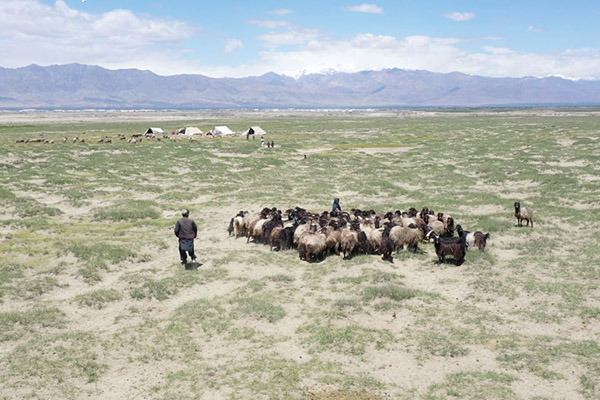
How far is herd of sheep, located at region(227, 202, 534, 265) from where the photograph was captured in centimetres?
1653

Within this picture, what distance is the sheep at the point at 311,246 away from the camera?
54.1ft

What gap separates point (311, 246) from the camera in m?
16.5

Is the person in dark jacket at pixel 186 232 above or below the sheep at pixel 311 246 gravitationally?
above

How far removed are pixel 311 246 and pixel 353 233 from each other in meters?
1.76

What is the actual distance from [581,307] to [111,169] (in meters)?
37.1

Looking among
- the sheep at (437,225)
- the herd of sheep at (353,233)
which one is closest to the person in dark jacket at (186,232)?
the herd of sheep at (353,233)

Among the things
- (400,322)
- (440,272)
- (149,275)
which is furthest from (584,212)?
(149,275)

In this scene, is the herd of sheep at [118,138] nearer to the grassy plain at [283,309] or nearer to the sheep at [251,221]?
the grassy plain at [283,309]

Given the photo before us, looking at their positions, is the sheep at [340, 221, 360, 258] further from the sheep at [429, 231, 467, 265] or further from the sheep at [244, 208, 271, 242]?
the sheep at [244, 208, 271, 242]

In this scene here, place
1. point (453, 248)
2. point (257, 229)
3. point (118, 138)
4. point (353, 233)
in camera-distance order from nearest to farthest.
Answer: point (453, 248), point (353, 233), point (257, 229), point (118, 138)

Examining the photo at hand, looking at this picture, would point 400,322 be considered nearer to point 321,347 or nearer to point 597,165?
point 321,347

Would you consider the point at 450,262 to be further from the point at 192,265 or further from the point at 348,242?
the point at 192,265

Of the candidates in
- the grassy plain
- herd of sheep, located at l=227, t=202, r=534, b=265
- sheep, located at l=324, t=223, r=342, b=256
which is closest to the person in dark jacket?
the grassy plain

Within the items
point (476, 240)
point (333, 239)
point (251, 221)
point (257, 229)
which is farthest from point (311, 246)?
point (476, 240)
